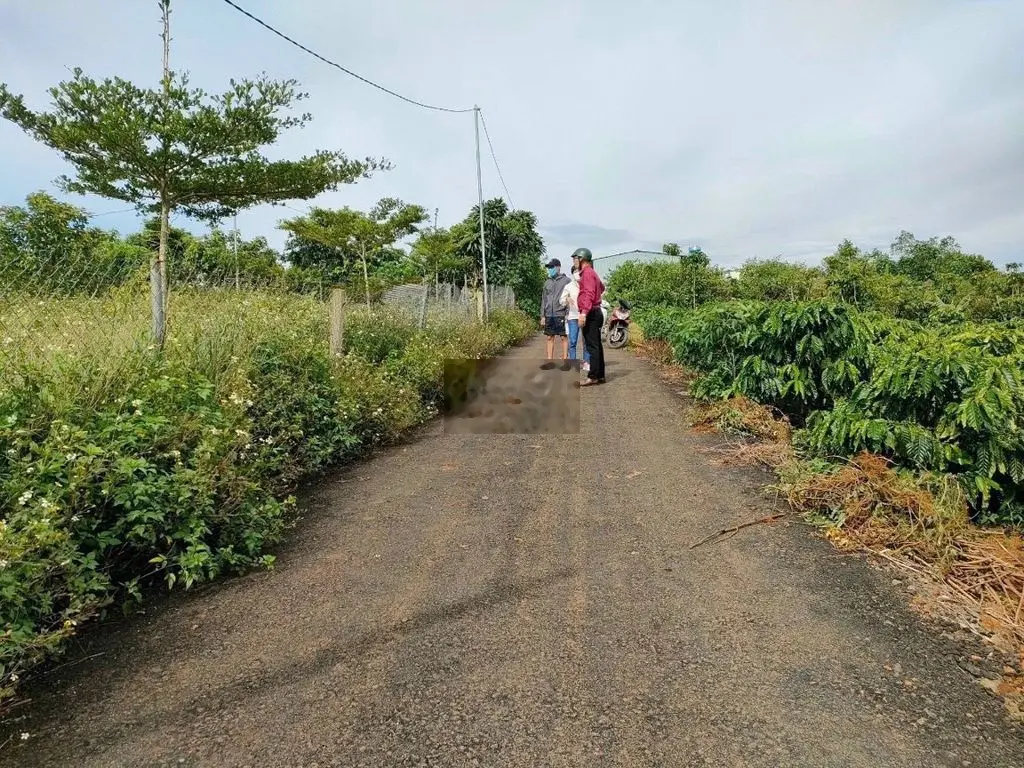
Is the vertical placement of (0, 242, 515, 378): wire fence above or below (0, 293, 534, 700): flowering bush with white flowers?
above

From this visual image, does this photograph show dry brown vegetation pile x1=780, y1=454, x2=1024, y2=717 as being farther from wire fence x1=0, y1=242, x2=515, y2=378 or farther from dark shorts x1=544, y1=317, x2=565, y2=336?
dark shorts x1=544, y1=317, x2=565, y2=336

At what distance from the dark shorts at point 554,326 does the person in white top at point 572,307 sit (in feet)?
1.83

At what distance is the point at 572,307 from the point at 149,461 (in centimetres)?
653

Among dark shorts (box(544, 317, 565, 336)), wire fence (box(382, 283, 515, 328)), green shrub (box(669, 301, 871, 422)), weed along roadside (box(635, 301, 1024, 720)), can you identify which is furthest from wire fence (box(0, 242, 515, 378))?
weed along roadside (box(635, 301, 1024, 720))

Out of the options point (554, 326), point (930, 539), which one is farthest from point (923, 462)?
point (554, 326)

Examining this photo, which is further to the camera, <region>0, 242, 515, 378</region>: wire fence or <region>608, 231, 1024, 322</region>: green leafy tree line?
<region>608, 231, 1024, 322</region>: green leafy tree line

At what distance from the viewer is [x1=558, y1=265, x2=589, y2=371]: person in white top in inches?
340

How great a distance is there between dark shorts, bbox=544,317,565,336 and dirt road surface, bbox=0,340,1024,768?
20.3ft

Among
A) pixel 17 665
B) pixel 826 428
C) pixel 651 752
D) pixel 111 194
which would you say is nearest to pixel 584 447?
pixel 826 428

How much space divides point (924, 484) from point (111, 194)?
1189 cm

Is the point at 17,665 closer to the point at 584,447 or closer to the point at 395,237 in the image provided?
the point at 584,447

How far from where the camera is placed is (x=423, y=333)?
9883 mm

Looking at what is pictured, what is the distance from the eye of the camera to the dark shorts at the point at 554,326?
9820mm

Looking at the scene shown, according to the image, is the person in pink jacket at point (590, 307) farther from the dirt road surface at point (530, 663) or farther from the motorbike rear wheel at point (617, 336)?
the motorbike rear wheel at point (617, 336)
